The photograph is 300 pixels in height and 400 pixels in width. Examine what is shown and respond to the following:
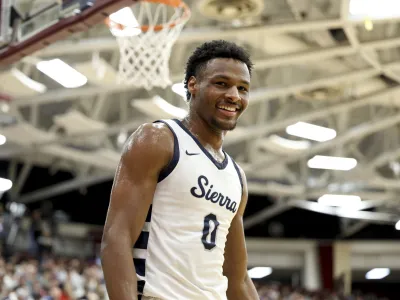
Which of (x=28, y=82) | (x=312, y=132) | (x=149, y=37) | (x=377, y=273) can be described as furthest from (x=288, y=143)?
(x=377, y=273)

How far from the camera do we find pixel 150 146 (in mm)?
3016

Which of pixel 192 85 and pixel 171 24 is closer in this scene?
pixel 192 85

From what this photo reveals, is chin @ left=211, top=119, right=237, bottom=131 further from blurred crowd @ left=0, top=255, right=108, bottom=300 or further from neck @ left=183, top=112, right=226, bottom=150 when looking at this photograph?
blurred crowd @ left=0, top=255, right=108, bottom=300

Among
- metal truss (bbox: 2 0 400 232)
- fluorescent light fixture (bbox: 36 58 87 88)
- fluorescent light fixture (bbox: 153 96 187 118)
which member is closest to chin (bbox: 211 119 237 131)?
metal truss (bbox: 2 0 400 232)

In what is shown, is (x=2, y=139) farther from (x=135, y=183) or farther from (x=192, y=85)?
(x=135, y=183)

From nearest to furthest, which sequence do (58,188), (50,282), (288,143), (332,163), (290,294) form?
(50,282)
(288,143)
(290,294)
(332,163)
(58,188)

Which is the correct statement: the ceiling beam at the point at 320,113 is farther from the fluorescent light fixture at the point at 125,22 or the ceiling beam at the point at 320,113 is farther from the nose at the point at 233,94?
the nose at the point at 233,94

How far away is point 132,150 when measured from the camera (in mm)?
3023

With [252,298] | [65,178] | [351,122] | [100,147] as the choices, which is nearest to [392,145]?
[351,122]

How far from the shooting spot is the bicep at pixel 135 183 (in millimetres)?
2990

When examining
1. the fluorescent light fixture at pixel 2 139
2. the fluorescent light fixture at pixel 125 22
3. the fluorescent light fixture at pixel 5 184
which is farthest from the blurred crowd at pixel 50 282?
the fluorescent light fixture at pixel 5 184

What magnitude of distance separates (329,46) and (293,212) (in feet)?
61.6

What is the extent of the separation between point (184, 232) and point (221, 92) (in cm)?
55

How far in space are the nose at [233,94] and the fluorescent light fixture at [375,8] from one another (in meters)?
11.0
